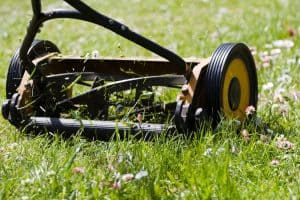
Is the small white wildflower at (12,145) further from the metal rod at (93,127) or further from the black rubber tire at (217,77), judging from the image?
the black rubber tire at (217,77)

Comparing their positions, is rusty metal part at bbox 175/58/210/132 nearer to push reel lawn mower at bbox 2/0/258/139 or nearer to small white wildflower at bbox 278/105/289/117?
push reel lawn mower at bbox 2/0/258/139

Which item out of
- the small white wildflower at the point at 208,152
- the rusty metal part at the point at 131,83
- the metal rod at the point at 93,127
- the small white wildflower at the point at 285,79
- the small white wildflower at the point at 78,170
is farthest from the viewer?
the small white wildflower at the point at 285,79

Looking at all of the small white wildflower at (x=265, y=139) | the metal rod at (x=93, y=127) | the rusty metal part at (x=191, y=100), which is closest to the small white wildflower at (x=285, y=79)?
the rusty metal part at (x=191, y=100)

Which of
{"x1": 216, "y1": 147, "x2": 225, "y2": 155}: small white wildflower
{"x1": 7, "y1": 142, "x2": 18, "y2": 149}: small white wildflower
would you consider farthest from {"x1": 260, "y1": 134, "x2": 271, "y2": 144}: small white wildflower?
{"x1": 7, "y1": 142, "x2": 18, "y2": 149}: small white wildflower

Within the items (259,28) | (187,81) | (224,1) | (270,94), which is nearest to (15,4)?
(224,1)

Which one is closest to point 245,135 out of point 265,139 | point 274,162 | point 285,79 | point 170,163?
point 265,139

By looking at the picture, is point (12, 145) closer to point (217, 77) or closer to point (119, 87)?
point (119, 87)

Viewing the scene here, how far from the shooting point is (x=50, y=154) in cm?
298

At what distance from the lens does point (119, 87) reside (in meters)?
3.37

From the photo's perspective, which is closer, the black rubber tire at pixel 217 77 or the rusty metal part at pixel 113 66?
the black rubber tire at pixel 217 77

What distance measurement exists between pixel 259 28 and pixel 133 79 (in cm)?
286

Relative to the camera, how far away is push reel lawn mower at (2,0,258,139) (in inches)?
123

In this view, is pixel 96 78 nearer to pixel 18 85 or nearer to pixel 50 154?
pixel 18 85

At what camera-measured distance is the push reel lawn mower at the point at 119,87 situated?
10.2ft
